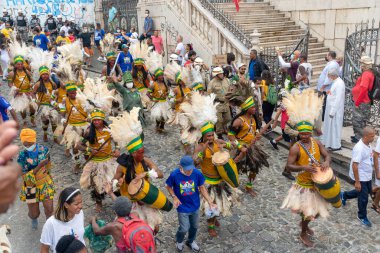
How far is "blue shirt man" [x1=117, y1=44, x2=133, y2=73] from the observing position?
41.1 ft

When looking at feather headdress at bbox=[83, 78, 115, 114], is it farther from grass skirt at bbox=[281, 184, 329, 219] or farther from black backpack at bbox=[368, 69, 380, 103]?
black backpack at bbox=[368, 69, 380, 103]

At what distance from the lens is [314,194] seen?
5.62m

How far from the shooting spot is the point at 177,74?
402 inches

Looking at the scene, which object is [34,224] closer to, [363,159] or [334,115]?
[363,159]

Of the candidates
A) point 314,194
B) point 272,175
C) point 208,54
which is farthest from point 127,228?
point 208,54

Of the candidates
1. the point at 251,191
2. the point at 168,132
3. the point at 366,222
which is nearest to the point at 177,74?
the point at 168,132

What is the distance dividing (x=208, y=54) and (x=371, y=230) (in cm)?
1136

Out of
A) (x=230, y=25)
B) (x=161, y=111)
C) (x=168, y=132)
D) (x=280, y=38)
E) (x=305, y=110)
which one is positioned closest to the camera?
(x=305, y=110)

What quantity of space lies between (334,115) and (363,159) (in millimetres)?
→ 2576

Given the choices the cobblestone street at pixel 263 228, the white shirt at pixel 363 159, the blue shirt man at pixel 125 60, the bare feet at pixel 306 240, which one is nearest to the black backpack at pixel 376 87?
the cobblestone street at pixel 263 228

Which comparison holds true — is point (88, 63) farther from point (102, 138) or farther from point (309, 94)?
point (309, 94)

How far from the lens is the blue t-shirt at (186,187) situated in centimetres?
538

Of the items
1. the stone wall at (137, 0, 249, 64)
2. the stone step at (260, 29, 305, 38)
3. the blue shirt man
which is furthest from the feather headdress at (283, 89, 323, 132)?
the stone step at (260, 29, 305, 38)

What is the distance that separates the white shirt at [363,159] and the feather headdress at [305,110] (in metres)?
1.08
